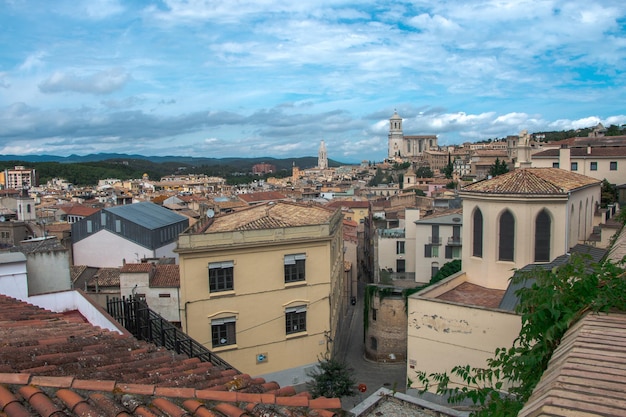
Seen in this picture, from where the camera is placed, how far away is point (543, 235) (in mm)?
18000

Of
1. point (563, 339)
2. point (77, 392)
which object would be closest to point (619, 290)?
point (563, 339)

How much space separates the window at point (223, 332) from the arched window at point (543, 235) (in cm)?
1107

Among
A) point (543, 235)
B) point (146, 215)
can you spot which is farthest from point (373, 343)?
point (146, 215)

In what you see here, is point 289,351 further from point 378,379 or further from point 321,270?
point 378,379

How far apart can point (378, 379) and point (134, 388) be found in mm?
19431

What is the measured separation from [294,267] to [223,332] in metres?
3.52

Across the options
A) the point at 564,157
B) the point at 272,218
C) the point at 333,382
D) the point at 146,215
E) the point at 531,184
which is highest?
the point at 564,157

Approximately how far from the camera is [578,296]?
21.0 ft

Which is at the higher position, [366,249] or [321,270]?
[321,270]

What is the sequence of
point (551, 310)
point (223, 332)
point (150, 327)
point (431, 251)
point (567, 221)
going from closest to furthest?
point (551, 310)
point (150, 327)
point (567, 221)
point (223, 332)
point (431, 251)

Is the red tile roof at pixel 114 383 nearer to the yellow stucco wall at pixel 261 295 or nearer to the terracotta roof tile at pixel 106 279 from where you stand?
the yellow stucco wall at pixel 261 295

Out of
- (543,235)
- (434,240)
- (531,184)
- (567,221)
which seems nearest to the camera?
(543,235)

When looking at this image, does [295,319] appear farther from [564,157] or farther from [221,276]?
[564,157]

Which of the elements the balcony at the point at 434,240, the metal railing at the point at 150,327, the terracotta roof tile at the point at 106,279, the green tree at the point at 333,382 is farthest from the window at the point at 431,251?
the metal railing at the point at 150,327
